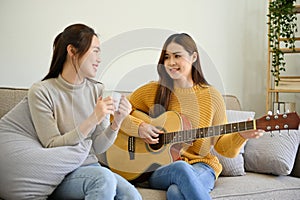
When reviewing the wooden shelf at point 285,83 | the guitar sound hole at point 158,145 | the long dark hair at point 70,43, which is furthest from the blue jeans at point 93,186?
the wooden shelf at point 285,83

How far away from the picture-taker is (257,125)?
5.67 ft

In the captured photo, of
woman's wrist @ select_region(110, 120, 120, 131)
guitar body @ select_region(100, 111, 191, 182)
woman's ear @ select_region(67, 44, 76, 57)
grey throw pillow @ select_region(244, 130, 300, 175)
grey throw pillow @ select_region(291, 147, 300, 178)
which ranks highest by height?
woman's ear @ select_region(67, 44, 76, 57)

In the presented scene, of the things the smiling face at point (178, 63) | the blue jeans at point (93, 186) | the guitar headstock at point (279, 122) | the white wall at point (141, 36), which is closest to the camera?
the blue jeans at point (93, 186)

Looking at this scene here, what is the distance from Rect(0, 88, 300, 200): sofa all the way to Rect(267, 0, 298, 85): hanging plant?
0.77 metres

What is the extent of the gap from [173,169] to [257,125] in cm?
37

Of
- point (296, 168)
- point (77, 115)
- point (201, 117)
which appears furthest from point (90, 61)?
point (296, 168)

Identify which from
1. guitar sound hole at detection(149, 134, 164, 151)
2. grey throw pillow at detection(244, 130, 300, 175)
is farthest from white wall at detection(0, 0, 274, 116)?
grey throw pillow at detection(244, 130, 300, 175)

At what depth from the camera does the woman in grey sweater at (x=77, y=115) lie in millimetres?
1604

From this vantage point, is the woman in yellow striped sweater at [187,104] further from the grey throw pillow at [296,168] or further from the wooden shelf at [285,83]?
the wooden shelf at [285,83]

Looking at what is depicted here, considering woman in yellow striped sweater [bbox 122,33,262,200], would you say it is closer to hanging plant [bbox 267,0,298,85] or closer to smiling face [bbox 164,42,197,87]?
smiling face [bbox 164,42,197,87]

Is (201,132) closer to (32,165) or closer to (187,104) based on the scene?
(187,104)

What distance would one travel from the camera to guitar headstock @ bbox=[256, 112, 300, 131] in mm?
1651

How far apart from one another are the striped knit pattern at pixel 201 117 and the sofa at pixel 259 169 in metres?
0.15

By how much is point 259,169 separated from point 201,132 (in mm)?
556
